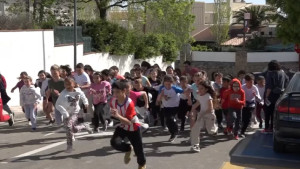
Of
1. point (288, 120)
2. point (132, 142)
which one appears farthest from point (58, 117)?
point (288, 120)

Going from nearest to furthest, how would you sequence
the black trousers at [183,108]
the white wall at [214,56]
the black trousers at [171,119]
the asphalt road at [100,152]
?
the asphalt road at [100,152] → the black trousers at [171,119] → the black trousers at [183,108] → the white wall at [214,56]

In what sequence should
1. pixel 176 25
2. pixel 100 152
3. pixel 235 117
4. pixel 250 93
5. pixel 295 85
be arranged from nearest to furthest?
1. pixel 295 85
2. pixel 100 152
3. pixel 235 117
4. pixel 250 93
5. pixel 176 25

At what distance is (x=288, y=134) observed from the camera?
7551 mm

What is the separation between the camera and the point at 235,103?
37.8 ft

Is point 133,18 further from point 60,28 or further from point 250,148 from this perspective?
point 250,148

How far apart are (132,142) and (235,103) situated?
12.4 feet

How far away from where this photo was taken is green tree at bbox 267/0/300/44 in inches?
530

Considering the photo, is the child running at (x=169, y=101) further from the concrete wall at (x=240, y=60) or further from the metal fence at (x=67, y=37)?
the concrete wall at (x=240, y=60)

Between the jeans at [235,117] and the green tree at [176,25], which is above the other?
the green tree at [176,25]

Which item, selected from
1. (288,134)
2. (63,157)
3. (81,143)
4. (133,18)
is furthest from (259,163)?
(133,18)

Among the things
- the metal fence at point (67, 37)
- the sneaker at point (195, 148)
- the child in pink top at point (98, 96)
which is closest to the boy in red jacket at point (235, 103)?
the sneaker at point (195, 148)

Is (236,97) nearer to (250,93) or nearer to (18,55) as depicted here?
(250,93)

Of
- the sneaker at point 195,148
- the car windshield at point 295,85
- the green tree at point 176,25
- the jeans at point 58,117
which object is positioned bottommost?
the sneaker at point 195,148

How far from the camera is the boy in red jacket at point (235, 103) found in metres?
11.5
